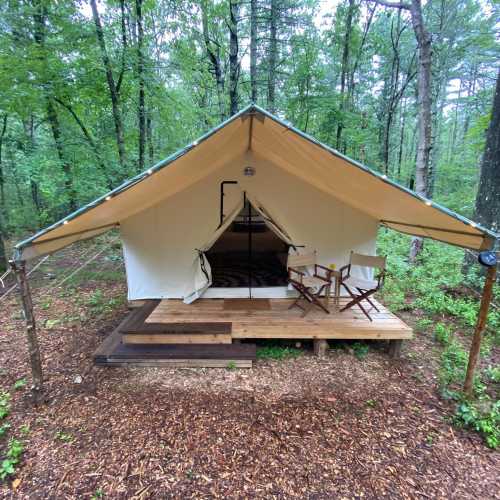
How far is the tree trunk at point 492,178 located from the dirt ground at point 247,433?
2.40 metres

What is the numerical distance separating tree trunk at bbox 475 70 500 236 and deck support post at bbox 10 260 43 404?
5.40 metres

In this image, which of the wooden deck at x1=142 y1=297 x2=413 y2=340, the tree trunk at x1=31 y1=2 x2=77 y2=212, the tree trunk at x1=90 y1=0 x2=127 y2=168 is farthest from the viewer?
the tree trunk at x1=90 y1=0 x2=127 y2=168

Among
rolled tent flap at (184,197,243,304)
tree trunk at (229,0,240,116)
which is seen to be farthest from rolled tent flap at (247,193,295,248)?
tree trunk at (229,0,240,116)

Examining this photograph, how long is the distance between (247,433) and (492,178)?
4.58 meters

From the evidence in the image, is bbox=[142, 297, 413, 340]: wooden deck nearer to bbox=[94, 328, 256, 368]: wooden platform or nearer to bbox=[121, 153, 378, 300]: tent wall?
bbox=[94, 328, 256, 368]: wooden platform

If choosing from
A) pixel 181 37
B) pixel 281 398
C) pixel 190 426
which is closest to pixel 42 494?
pixel 190 426

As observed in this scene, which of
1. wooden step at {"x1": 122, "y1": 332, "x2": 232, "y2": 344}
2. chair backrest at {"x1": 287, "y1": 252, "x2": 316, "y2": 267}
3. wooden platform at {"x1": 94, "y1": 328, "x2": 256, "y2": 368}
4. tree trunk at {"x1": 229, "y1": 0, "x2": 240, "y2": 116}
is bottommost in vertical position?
wooden platform at {"x1": 94, "y1": 328, "x2": 256, "y2": 368}

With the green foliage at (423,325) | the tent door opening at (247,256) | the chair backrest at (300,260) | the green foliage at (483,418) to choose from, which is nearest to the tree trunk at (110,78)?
the tent door opening at (247,256)

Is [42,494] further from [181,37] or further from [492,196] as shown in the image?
[181,37]

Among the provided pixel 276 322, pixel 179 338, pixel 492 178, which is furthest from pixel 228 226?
pixel 492 178

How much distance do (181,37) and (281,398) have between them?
8.97 meters

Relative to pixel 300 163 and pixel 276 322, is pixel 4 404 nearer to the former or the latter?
pixel 276 322

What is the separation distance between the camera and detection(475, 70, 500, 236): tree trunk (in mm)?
3703

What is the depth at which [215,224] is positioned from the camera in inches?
149
